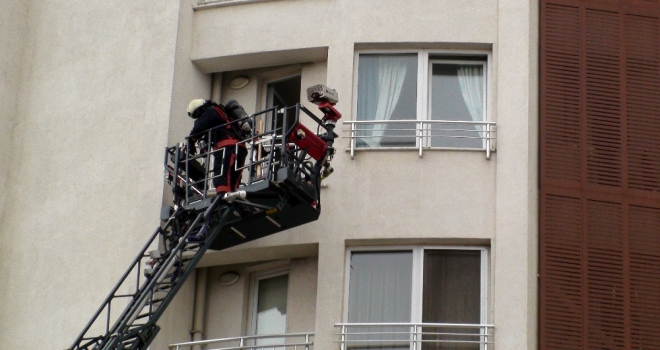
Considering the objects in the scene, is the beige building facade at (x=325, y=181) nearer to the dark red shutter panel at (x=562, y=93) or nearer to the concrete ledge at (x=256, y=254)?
the concrete ledge at (x=256, y=254)

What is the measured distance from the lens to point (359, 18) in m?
24.8

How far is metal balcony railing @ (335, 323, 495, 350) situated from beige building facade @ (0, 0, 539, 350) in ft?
0.49

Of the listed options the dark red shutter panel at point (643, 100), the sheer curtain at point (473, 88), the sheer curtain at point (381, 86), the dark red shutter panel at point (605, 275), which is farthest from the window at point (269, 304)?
the dark red shutter panel at point (643, 100)

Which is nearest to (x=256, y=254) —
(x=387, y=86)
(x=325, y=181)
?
(x=325, y=181)

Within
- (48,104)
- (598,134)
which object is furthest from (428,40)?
(48,104)

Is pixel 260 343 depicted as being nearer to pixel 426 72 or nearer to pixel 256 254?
pixel 256 254

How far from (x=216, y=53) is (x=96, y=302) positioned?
14.0 feet

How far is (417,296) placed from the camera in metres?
23.3

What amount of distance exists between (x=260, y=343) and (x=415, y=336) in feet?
8.84

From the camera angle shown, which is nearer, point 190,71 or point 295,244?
point 295,244

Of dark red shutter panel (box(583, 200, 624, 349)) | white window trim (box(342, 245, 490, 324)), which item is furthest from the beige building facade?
dark red shutter panel (box(583, 200, 624, 349))

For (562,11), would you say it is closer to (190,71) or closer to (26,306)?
(190,71)

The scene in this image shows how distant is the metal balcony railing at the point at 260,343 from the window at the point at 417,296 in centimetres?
77

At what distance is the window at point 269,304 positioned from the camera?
24.5m
